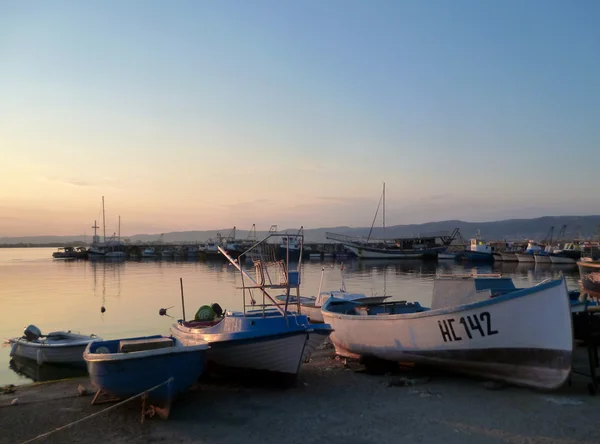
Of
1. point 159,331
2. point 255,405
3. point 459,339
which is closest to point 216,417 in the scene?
point 255,405

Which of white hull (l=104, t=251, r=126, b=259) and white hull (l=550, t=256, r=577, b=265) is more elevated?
white hull (l=104, t=251, r=126, b=259)

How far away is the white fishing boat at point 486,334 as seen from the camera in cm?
886

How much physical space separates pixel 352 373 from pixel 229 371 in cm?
284

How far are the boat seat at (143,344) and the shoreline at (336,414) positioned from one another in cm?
98

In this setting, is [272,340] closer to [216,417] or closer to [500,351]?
[216,417]

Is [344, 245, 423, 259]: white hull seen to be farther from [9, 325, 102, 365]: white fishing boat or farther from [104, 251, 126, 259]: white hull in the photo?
[9, 325, 102, 365]: white fishing boat

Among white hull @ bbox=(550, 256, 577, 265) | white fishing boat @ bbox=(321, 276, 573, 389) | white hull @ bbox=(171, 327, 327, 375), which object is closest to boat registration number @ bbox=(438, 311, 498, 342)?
white fishing boat @ bbox=(321, 276, 573, 389)

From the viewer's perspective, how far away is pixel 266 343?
32.8 feet

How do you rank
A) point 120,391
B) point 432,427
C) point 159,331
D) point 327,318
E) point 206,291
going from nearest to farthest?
point 432,427 < point 120,391 < point 327,318 < point 159,331 < point 206,291

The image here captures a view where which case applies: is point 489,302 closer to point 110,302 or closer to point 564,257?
point 110,302

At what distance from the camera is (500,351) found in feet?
31.2

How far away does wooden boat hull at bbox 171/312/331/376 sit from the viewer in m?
9.97

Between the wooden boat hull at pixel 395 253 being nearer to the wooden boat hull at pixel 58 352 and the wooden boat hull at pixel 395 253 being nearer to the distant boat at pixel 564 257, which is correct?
the distant boat at pixel 564 257

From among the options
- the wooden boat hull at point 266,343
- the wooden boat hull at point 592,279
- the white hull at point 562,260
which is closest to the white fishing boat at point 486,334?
the wooden boat hull at point 266,343
